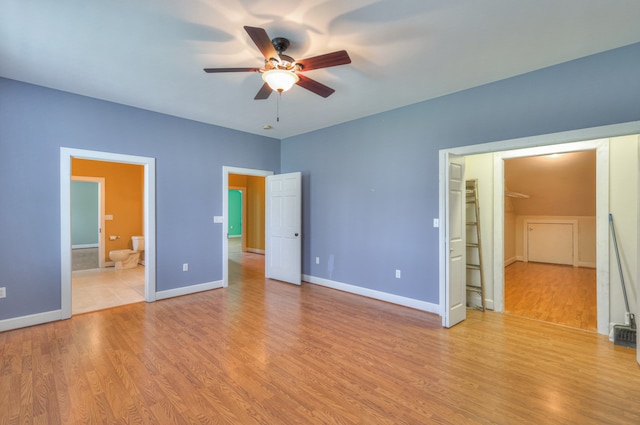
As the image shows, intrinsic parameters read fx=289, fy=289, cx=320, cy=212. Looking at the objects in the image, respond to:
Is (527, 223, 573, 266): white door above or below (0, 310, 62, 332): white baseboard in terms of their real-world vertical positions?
above

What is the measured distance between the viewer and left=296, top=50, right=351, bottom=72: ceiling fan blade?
2175 mm

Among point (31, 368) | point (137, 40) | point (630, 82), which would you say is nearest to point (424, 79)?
point (630, 82)

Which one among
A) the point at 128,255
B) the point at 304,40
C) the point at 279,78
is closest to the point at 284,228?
the point at 279,78

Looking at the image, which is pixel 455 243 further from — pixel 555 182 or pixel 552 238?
pixel 552 238

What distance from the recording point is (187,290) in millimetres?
4617

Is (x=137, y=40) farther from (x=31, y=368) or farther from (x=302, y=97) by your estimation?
(x=31, y=368)

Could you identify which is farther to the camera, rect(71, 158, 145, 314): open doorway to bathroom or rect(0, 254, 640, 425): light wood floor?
rect(71, 158, 145, 314): open doorway to bathroom

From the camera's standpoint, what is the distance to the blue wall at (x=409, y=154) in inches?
106

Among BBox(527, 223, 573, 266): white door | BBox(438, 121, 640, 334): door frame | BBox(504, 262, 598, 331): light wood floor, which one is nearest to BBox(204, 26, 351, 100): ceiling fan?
Result: BBox(438, 121, 640, 334): door frame

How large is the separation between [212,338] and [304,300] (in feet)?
5.20

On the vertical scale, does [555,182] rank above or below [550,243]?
above

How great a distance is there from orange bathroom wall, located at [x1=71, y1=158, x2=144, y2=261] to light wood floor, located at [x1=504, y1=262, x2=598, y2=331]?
8.06 meters

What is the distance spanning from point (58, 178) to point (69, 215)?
1.51 feet

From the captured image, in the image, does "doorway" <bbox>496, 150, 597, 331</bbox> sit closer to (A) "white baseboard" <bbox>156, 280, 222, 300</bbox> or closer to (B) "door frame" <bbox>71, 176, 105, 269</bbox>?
(A) "white baseboard" <bbox>156, 280, 222, 300</bbox>
